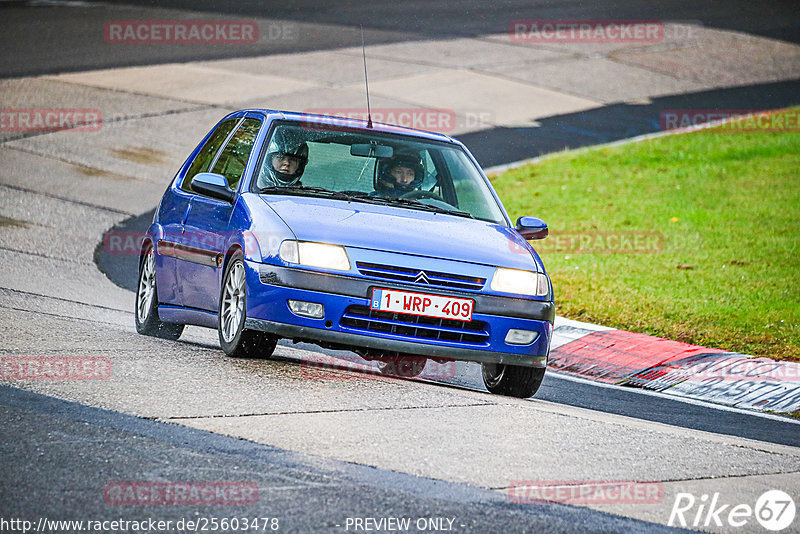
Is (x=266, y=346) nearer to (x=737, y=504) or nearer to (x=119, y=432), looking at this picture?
(x=119, y=432)

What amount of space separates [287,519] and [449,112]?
17.8 m

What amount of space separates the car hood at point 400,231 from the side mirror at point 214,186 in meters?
0.27

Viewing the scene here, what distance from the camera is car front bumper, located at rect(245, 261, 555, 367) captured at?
7305 millimetres

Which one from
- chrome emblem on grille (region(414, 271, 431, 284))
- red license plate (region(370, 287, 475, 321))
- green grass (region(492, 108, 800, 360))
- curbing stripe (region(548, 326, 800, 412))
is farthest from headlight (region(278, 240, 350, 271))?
green grass (region(492, 108, 800, 360))

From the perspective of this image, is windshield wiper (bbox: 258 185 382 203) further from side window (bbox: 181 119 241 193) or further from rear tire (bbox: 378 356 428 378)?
rear tire (bbox: 378 356 428 378)

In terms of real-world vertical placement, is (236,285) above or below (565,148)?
above

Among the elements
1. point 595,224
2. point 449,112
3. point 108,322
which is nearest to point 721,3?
point 449,112

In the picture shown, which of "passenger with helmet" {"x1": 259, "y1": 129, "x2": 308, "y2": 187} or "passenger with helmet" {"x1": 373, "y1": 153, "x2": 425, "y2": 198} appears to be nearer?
"passenger with helmet" {"x1": 259, "y1": 129, "x2": 308, "y2": 187}

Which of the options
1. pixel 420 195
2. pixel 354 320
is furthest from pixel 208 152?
pixel 354 320

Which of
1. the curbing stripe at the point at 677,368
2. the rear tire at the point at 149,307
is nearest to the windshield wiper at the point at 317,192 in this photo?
the rear tire at the point at 149,307

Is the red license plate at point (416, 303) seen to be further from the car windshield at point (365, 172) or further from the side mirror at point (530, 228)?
the side mirror at point (530, 228)

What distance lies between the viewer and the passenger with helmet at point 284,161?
8305mm

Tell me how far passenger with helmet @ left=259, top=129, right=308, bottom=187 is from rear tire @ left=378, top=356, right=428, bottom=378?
1494 mm

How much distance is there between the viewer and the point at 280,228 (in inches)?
295
